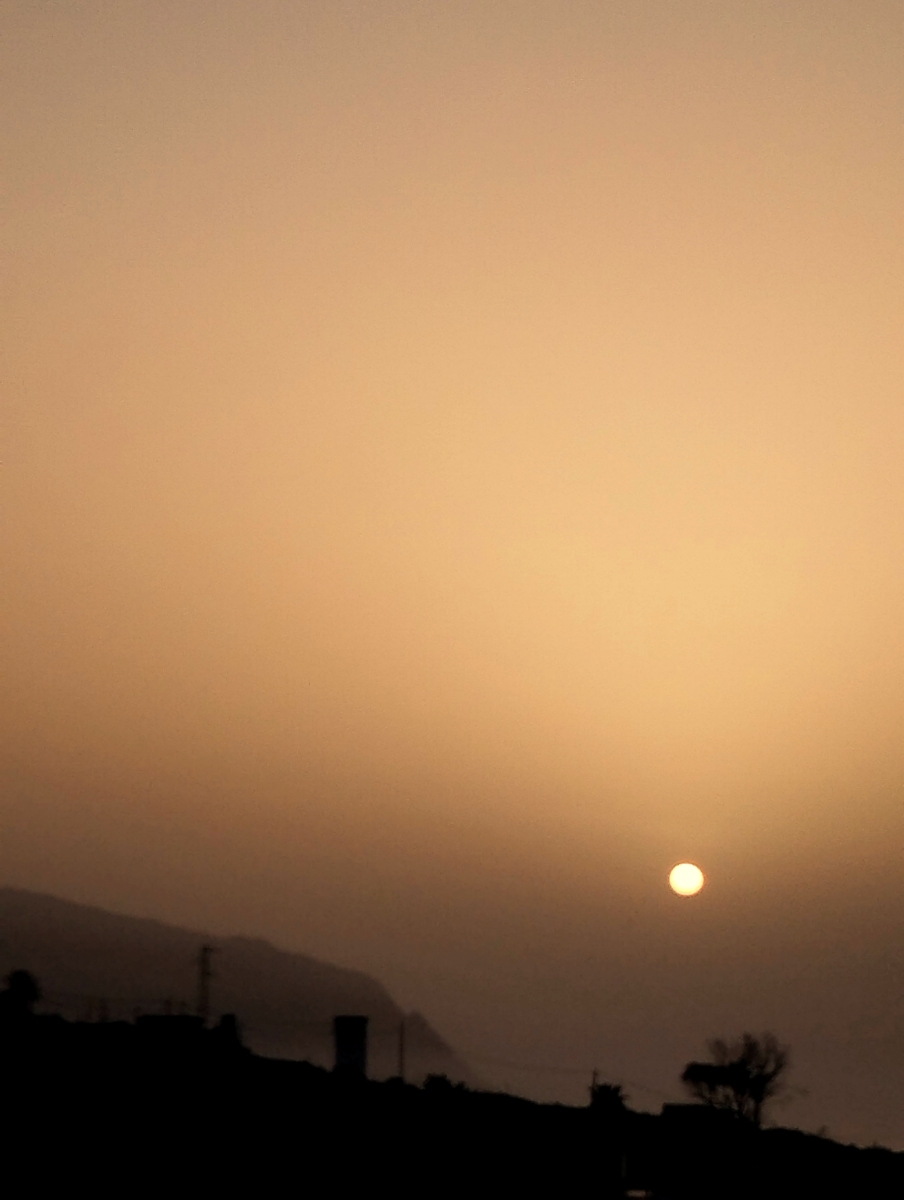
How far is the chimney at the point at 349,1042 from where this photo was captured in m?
49.7

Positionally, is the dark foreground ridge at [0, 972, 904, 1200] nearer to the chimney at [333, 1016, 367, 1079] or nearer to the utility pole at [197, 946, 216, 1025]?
the chimney at [333, 1016, 367, 1079]

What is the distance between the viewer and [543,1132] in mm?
43250

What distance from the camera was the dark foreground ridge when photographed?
30750 millimetres

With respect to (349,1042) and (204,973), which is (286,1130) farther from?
(204,973)

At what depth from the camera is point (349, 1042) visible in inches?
1960

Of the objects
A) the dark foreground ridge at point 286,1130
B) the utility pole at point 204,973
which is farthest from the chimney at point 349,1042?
the utility pole at point 204,973

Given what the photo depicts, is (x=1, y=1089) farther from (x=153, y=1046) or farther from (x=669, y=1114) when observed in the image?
(x=669, y=1114)

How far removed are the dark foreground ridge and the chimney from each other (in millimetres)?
47

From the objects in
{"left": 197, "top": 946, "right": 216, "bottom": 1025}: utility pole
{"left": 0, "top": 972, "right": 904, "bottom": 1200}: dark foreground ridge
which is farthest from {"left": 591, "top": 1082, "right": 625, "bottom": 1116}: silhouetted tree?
{"left": 197, "top": 946, "right": 216, "bottom": 1025}: utility pole

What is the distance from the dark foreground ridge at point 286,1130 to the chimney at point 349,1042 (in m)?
0.05

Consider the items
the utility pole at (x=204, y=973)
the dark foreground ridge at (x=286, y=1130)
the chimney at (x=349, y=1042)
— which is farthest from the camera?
the utility pole at (x=204, y=973)

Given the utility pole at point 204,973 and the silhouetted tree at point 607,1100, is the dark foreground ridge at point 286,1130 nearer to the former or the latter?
the silhouetted tree at point 607,1100

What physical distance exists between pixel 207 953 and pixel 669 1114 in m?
18.6

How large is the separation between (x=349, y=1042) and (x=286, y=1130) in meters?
15.3
